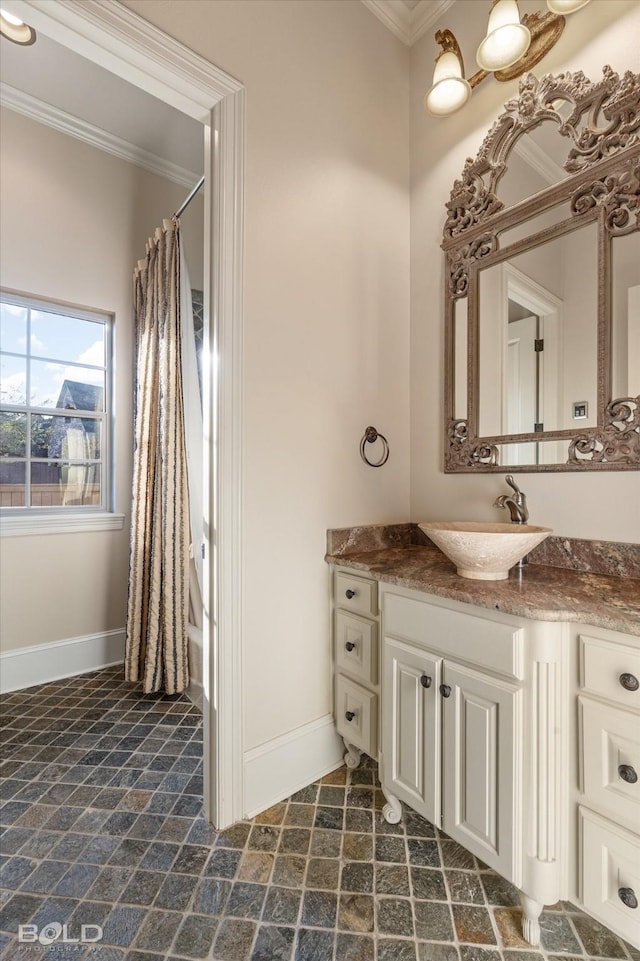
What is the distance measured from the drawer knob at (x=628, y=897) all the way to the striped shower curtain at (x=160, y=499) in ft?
6.00

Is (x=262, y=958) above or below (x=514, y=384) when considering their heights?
below

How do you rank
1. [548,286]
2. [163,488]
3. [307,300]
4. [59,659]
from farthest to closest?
[59,659] < [163,488] < [307,300] < [548,286]

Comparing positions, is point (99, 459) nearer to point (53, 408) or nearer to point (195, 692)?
point (53, 408)

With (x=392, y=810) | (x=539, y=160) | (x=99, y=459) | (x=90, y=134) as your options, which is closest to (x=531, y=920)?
(x=392, y=810)

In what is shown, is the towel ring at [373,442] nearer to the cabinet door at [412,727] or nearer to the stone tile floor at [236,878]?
the cabinet door at [412,727]

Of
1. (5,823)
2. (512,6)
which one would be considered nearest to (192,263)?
(512,6)

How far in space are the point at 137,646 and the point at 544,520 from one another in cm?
202

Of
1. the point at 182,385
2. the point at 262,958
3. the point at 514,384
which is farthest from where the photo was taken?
the point at 182,385

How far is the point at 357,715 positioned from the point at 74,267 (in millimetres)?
2696

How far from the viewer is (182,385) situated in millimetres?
2125

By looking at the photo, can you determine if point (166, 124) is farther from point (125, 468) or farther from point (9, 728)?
point (9, 728)

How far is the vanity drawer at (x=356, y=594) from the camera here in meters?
1.49

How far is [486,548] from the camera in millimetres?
1193

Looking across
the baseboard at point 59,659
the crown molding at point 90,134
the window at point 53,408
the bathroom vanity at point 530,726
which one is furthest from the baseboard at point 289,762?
the crown molding at point 90,134
